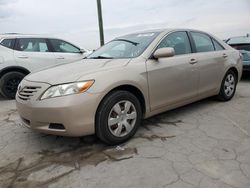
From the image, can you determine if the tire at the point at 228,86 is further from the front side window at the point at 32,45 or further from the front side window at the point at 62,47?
the front side window at the point at 32,45

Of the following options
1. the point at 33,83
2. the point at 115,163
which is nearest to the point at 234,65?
the point at 115,163

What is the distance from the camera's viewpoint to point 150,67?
12.5ft

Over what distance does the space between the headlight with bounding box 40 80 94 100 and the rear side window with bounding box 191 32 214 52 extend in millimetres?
2387

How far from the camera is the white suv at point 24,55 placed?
671 centimetres

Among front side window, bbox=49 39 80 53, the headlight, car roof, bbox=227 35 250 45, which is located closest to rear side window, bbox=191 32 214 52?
the headlight

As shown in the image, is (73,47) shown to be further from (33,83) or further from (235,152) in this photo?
(235,152)

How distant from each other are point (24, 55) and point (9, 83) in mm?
813

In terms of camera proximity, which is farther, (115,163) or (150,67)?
(150,67)

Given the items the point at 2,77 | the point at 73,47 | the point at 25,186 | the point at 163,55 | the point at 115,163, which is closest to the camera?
the point at 25,186

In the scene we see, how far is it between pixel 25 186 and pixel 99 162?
2.64ft

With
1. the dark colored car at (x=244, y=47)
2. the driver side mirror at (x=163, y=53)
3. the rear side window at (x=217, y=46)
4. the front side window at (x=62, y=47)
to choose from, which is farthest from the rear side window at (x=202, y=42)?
the front side window at (x=62, y=47)

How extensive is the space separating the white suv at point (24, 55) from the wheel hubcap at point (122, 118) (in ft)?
10.4

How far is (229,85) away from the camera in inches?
214

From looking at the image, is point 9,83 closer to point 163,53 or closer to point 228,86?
point 163,53
